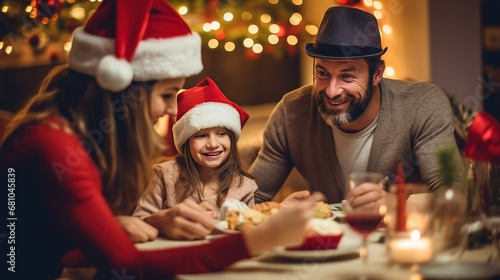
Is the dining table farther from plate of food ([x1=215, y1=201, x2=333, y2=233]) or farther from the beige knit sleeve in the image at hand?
the beige knit sleeve

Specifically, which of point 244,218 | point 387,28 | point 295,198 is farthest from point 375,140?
point 387,28

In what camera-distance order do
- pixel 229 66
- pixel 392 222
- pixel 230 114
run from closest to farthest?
pixel 392 222, pixel 230 114, pixel 229 66

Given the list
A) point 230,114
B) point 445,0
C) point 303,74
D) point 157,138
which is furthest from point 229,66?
point 157,138

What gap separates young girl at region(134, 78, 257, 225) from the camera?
2.46 m

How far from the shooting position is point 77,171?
1.51 m

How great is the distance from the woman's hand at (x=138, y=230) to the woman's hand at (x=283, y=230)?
40cm

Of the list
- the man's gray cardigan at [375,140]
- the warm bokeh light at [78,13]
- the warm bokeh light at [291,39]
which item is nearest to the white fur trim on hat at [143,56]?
the man's gray cardigan at [375,140]

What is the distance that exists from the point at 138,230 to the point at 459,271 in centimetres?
81

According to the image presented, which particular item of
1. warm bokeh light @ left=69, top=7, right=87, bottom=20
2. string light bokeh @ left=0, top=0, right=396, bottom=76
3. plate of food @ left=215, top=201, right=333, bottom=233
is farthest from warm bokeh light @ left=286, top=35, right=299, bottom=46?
plate of food @ left=215, top=201, right=333, bottom=233

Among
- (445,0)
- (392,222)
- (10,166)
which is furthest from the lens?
(445,0)

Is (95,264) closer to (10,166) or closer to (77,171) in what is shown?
(77,171)

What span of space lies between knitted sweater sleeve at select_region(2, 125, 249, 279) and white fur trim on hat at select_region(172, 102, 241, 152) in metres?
0.89

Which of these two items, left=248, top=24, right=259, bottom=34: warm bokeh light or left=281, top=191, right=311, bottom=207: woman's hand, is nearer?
left=281, top=191, right=311, bottom=207: woman's hand

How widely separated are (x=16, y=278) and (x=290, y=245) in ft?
2.39
